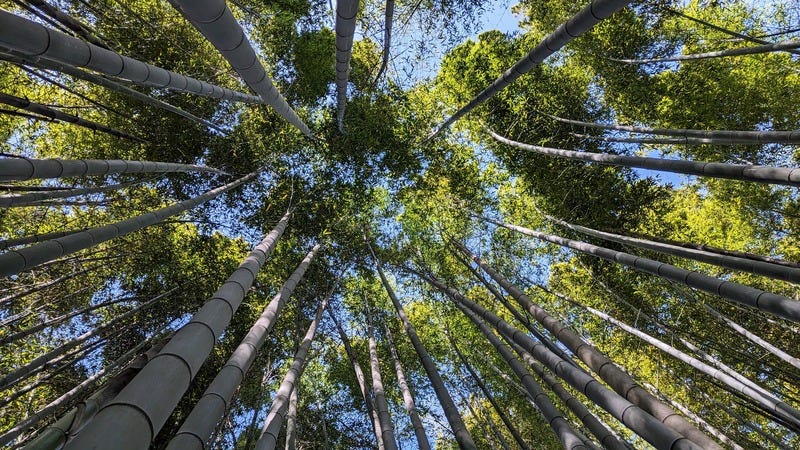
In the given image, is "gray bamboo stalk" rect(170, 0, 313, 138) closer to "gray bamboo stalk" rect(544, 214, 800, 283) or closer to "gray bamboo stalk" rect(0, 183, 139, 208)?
"gray bamboo stalk" rect(0, 183, 139, 208)

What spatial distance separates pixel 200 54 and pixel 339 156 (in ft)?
9.18

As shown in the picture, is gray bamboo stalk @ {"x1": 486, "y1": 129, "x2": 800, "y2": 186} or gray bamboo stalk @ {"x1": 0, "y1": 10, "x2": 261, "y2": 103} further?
gray bamboo stalk @ {"x1": 486, "y1": 129, "x2": 800, "y2": 186}

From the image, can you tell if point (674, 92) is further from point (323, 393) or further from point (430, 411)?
point (323, 393)

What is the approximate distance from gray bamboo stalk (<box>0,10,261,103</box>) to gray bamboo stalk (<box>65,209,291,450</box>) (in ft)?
5.05

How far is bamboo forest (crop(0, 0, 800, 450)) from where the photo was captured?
6.04 m

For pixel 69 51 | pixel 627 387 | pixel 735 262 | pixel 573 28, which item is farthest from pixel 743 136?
pixel 69 51

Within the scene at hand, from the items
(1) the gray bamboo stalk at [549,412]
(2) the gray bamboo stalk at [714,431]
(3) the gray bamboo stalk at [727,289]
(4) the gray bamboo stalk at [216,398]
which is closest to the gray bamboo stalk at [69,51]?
(4) the gray bamboo stalk at [216,398]

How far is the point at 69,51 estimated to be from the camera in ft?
6.84

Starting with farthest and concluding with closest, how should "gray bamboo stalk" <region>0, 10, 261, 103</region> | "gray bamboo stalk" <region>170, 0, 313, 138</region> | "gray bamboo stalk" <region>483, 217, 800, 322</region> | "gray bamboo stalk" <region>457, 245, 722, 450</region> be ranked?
1. "gray bamboo stalk" <region>483, 217, 800, 322</region>
2. "gray bamboo stalk" <region>457, 245, 722, 450</region>
3. "gray bamboo stalk" <region>170, 0, 313, 138</region>
4. "gray bamboo stalk" <region>0, 10, 261, 103</region>

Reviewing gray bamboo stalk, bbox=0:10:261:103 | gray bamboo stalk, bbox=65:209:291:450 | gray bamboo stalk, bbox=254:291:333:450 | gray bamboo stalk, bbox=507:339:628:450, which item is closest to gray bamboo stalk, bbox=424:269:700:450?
gray bamboo stalk, bbox=507:339:628:450

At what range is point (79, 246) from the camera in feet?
11.2

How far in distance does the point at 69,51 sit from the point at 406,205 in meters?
6.59

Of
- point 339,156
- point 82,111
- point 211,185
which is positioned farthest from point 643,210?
point 82,111

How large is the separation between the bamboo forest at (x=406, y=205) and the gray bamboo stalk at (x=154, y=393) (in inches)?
99.9
